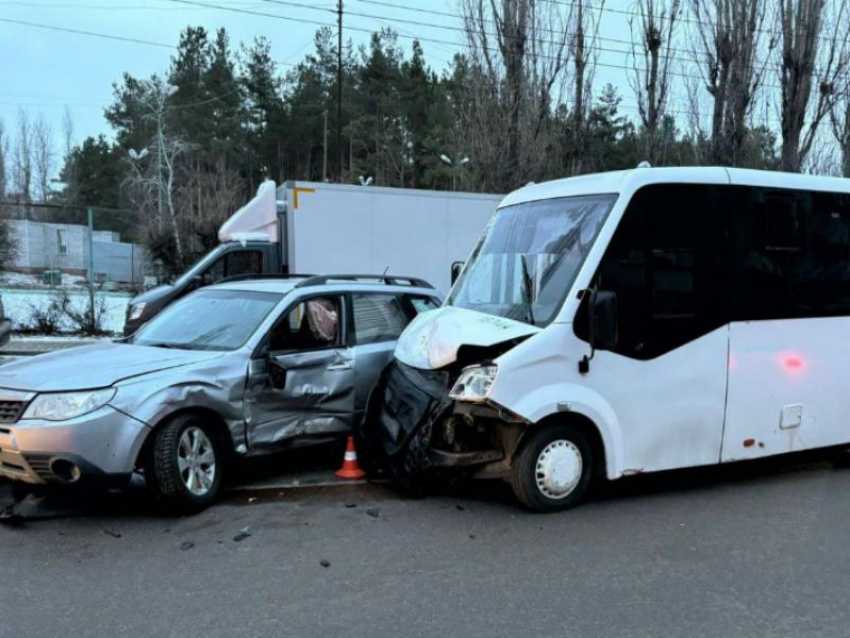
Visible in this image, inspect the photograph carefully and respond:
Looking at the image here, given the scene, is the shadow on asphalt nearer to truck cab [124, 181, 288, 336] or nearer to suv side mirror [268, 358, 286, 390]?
suv side mirror [268, 358, 286, 390]

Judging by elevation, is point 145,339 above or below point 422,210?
below

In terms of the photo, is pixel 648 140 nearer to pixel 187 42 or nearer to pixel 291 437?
pixel 291 437

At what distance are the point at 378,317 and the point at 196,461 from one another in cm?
225

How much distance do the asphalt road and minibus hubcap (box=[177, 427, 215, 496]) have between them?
0.23m

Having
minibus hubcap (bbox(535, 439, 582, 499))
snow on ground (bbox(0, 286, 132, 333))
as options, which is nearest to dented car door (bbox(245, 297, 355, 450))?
minibus hubcap (bbox(535, 439, 582, 499))

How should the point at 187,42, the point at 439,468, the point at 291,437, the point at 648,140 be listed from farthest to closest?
the point at 187,42, the point at 648,140, the point at 291,437, the point at 439,468

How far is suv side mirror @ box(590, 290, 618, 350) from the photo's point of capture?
186 inches

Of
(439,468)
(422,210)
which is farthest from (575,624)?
(422,210)

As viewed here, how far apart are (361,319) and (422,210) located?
655 centimetres

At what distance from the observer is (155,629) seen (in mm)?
3342

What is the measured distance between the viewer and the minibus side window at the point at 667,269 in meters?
5.11

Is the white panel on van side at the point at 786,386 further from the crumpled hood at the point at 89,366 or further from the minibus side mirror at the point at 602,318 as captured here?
the crumpled hood at the point at 89,366

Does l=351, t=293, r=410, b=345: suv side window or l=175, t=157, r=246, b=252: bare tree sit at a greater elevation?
l=175, t=157, r=246, b=252: bare tree

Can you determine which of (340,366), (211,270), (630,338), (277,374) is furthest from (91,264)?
(630,338)
